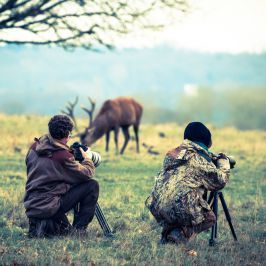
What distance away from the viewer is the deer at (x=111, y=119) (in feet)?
62.4

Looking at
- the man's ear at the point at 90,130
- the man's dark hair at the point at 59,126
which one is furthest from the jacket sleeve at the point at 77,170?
the man's ear at the point at 90,130

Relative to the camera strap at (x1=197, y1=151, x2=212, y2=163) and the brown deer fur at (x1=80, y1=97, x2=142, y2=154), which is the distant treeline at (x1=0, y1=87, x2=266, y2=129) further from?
the camera strap at (x1=197, y1=151, x2=212, y2=163)

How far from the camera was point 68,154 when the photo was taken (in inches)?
281

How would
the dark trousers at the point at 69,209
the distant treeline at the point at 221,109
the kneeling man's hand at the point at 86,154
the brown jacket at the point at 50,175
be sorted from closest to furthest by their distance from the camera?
the brown jacket at the point at 50,175
the dark trousers at the point at 69,209
the kneeling man's hand at the point at 86,154
the distant treeline at the point at 221,109

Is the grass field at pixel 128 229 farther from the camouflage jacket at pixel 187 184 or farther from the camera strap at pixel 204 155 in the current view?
the camera strap at pixel 204 155

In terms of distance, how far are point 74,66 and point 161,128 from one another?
144830 millimetres

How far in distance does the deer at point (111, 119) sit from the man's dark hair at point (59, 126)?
11.2 meters

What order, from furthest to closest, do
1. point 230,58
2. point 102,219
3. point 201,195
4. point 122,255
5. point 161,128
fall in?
point 230,58 → point 161,128 → point 102,219 → point 201,195 → point 122,255

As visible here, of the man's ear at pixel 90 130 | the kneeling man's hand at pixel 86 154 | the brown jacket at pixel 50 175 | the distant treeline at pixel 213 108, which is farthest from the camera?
the distant treeline at pixel 213 108

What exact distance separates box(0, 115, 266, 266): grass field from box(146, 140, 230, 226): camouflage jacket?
1.16 ft

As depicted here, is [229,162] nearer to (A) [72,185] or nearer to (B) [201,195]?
(B) [201,195]

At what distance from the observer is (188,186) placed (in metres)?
7.00

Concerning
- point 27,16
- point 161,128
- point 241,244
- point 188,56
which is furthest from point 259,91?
point 188,56

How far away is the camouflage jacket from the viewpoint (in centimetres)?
698
